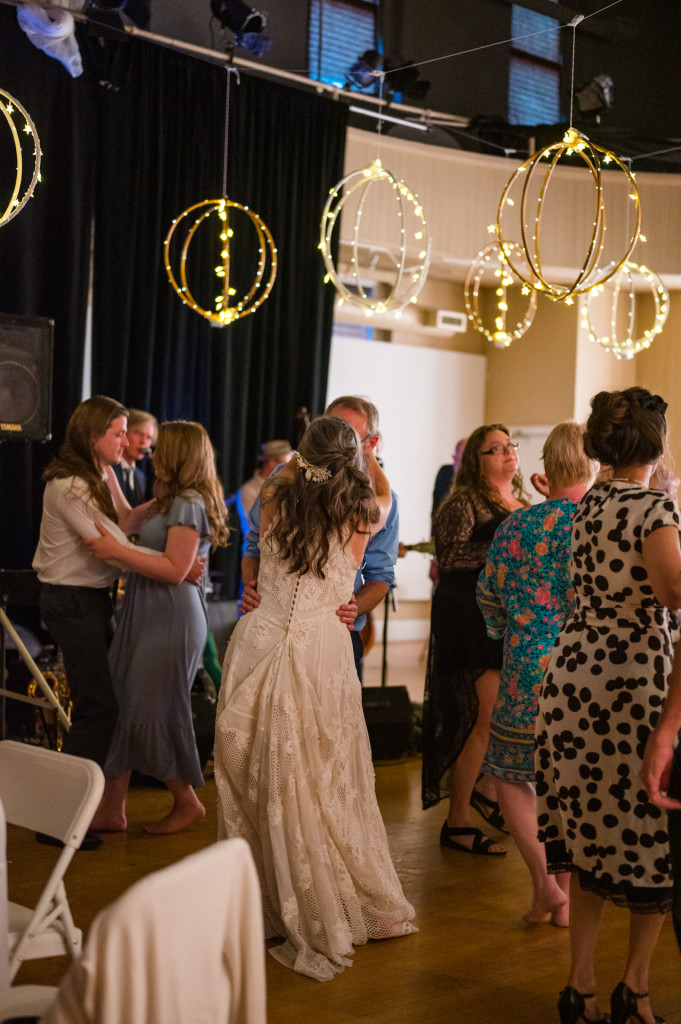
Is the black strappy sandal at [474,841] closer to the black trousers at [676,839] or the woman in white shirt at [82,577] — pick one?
the woman in white shirt at [82,577]

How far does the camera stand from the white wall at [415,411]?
9828 mm

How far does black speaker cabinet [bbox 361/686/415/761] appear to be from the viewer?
6.04 meters

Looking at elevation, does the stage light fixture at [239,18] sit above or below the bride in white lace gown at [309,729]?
above

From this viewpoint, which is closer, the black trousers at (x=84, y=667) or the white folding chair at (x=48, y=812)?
the white folding chair at (x=48, y=812)

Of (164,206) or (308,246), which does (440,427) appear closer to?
(308,246)

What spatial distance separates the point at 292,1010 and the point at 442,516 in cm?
219

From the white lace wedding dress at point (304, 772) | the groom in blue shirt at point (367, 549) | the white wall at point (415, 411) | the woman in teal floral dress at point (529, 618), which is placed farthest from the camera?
the white wall at point (415, 411)

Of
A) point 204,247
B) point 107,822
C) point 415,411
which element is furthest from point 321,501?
point 415,411

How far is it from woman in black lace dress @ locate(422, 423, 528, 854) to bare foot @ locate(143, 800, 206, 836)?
0.98 meters

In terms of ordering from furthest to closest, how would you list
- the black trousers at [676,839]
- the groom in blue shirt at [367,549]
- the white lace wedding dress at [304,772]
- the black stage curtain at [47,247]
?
the black stage curtain at [47,247] → the groom in blue shirt at [367,549] → the white lace wedding dress at [304,772] → the black trousers at [676,839]

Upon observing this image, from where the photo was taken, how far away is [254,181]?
7.61 m

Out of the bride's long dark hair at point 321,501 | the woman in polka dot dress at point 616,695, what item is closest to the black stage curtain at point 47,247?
the bride's long dark hair at point 321,501

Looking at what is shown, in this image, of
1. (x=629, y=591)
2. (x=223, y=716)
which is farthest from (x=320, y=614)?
(x=629, y=591)

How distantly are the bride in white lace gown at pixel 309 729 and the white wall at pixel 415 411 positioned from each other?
6.35m
